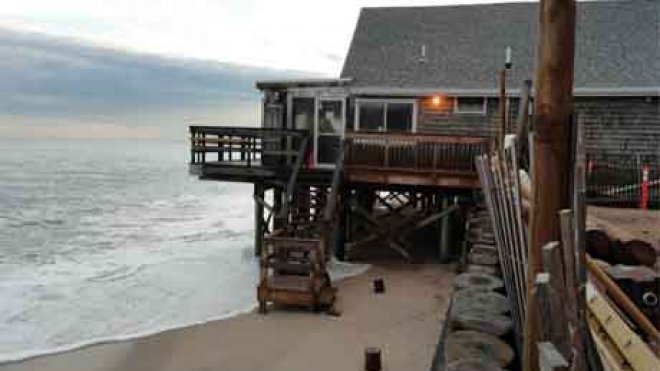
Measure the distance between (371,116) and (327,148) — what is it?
1.62 metres

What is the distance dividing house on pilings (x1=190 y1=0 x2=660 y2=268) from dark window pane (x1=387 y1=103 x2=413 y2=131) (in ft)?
0.09

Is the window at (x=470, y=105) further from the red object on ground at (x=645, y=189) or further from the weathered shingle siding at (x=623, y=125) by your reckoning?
the red object on ground at (x=645, y=189)

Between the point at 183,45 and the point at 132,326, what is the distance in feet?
83.0

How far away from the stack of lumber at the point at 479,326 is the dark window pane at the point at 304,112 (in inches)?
403

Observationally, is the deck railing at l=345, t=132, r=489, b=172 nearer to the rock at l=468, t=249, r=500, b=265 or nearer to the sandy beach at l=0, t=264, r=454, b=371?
the sandy beach at l=0, t=264, r=454, b=371

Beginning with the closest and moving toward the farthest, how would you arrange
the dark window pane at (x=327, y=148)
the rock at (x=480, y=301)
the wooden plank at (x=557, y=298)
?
the wooden plank at (x=557, y=298) → the rock at (x=480, y=301) → the dark window pane at (x=327, y=148)

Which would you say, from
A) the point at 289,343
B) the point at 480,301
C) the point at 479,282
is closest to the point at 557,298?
the point at 480,301

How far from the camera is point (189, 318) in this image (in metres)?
10.9

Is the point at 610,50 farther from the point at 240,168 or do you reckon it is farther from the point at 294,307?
the point at 294,307

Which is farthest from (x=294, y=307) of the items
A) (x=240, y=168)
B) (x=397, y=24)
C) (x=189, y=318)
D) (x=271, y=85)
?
(x=397, y=24)

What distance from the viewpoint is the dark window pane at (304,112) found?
1541 cm

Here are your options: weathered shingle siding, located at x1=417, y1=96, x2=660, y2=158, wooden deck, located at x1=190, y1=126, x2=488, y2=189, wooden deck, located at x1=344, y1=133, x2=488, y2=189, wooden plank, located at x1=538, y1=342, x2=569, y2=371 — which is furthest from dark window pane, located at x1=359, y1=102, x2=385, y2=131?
wooden plank, located at x1=538, y1=342, x2=569, y2=371

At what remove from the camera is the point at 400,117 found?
15789mm

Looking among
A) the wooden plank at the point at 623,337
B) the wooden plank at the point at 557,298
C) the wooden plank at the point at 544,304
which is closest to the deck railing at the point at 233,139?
the wooden plank at the point at 623,337
